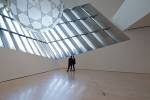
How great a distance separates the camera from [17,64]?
11133 mm

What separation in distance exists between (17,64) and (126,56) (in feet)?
27.0

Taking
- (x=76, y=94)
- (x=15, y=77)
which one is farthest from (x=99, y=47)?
(x=76, y=94)

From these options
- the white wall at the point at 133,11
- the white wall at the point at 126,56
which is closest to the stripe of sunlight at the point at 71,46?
the white wall at the point at 126,56

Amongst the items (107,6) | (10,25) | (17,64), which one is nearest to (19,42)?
(10,25)

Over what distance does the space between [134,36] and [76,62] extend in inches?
196

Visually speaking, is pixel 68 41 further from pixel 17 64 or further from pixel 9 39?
pixel 17 64

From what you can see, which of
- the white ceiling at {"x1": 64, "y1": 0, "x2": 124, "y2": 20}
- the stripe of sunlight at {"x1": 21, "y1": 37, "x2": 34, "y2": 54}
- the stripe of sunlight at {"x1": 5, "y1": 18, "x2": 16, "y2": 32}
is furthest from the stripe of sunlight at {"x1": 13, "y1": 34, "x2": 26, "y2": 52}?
the white ceiling at {"x1": 64, "y1": 0, "x2": 124, "y2": 20}

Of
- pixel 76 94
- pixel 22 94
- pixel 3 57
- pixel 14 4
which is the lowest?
pixel 76 94

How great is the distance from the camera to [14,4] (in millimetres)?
3934

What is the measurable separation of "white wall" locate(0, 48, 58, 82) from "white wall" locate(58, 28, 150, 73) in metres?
4.60

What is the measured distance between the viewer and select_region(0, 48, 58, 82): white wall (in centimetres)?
984

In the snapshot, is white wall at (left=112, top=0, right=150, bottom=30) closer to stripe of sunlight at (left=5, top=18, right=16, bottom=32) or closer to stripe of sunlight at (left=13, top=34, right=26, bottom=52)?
stripe of sunlight at (left=13, top=34, right=26, bottom=52)

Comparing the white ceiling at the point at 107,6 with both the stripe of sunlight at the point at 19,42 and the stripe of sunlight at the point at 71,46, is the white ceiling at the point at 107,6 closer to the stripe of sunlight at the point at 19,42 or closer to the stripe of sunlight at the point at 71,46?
the stripe of sunlight at the point at 71,46

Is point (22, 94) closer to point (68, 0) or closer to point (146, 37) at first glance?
point (146, 37)
